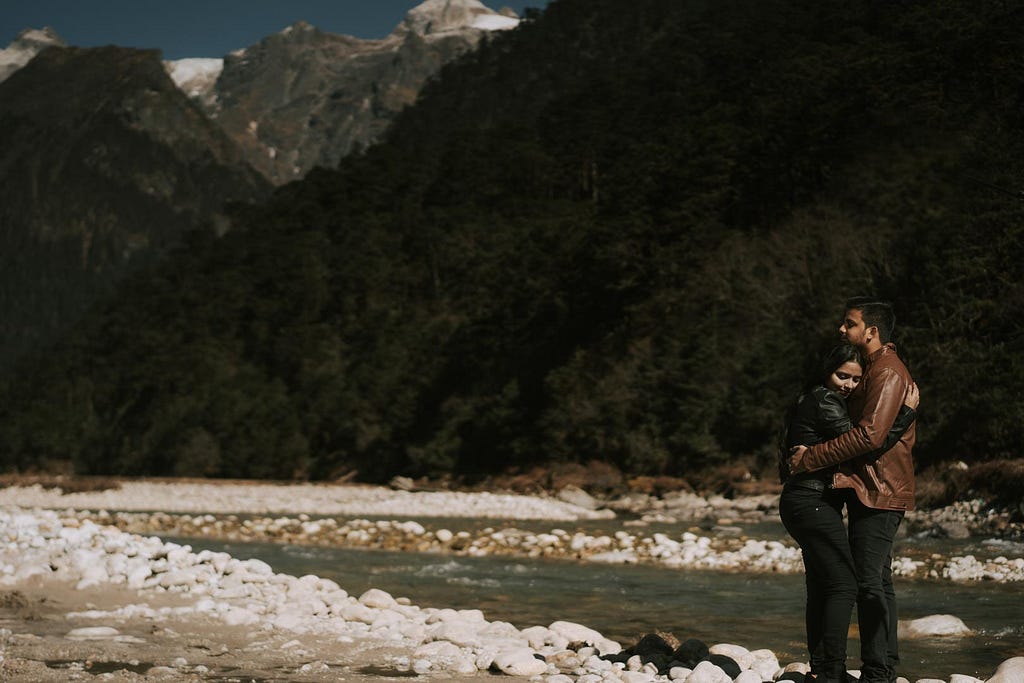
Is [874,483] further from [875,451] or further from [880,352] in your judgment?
[880,352]

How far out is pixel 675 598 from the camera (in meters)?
10.7

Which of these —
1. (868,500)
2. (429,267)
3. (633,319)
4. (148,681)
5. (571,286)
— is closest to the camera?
(868,500)

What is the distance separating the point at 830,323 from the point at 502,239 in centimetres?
3392

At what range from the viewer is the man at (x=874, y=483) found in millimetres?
4457

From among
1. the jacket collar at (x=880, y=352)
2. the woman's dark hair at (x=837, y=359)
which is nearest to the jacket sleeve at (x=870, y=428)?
the jacket collar at (x=880, y=352)

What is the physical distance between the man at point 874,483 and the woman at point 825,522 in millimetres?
62

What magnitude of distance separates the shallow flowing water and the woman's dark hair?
2.63 metres

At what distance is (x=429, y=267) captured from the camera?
211 ft

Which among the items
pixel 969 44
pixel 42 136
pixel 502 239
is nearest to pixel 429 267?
pixel 502 239

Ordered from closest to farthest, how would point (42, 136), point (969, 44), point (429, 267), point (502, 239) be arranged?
1. point (969, 44)
2. point (502, 239)
3. point (429, 267)
4. point (42, 136)

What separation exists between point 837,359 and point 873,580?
1.04 m

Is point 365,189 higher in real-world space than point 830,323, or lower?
higher

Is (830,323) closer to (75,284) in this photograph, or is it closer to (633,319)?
(633,319)

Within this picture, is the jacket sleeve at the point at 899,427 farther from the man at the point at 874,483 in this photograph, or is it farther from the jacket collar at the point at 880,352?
the jacket collar at the point at 880,352
